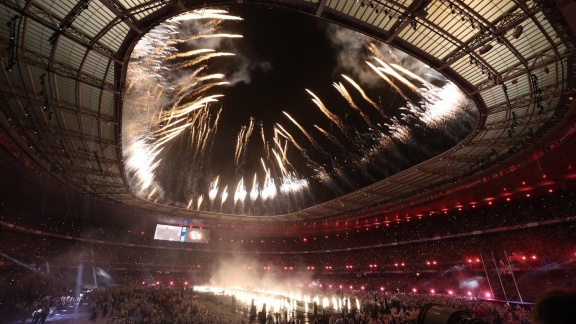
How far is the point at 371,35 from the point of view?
45.0ft

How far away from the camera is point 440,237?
34.8 m

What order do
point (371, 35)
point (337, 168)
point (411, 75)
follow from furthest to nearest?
point (337, 168) → point (411, 75) → point (371, 35)

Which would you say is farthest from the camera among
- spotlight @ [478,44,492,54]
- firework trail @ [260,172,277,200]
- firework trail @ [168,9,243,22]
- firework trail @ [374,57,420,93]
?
firework trail @ [260,172,277,200]

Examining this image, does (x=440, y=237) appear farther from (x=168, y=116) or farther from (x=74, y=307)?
(x=74, y=307)

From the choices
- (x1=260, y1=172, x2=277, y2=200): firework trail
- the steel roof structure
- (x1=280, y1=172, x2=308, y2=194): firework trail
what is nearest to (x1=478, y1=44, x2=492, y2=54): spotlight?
the steel roof structure

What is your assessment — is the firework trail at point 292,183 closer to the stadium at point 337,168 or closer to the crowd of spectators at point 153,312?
the stadium at point 337,168

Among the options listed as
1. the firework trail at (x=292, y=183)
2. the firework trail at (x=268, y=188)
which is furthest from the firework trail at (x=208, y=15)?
the firework trail at (x=268, y=188)

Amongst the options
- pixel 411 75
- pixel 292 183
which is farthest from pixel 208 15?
pixel 292 183

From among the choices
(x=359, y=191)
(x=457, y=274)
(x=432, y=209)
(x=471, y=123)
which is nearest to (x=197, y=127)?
(x=359, y=191)

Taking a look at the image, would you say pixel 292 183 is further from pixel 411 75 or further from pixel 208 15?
pixel 208 15

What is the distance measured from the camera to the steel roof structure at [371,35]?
1196cm

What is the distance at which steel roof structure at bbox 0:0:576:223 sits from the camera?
39.2 feet

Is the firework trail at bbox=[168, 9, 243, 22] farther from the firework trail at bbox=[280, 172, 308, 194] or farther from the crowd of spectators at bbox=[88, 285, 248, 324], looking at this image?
the firework trail at bbox=[280, 172, 308, 194]

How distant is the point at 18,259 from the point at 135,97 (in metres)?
29.0
